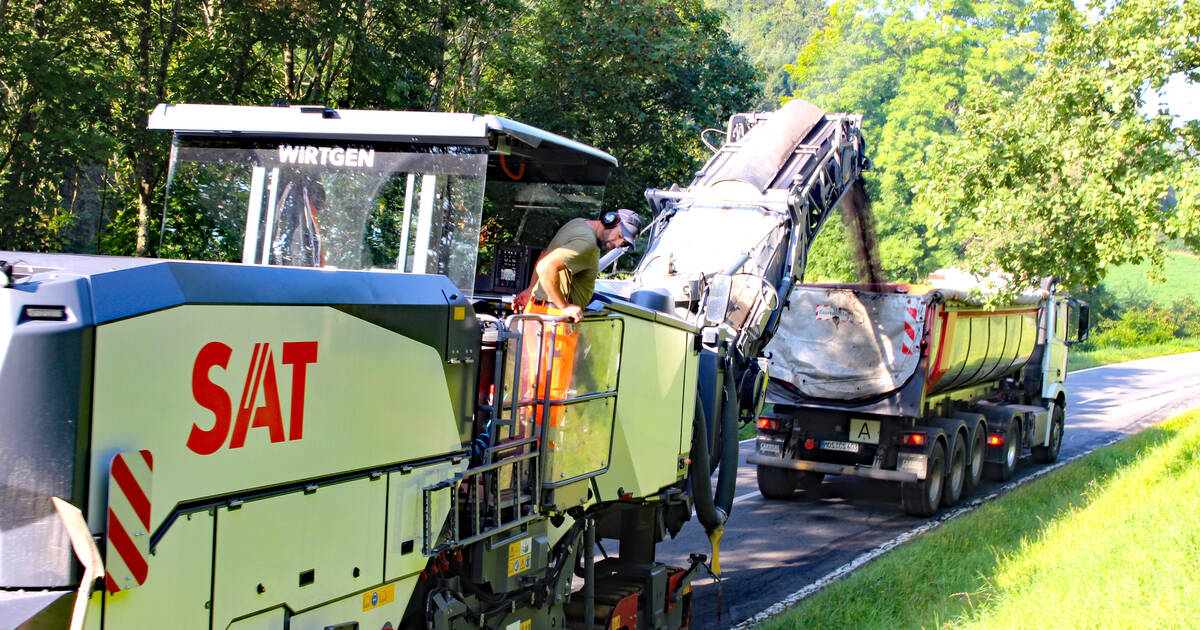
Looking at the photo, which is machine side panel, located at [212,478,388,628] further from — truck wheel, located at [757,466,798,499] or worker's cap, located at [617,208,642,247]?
truck wheel, located at [757,466,798,499]

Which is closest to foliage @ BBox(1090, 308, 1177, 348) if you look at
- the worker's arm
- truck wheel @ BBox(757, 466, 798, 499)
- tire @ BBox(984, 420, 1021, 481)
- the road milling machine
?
tire @ BBox(984, 420, 1021, 481)

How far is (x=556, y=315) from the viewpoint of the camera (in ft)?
17.8

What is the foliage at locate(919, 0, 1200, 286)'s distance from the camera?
11.5m

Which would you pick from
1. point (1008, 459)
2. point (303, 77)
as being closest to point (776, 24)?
point (303, 77)

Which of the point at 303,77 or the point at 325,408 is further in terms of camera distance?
the point at 303,77

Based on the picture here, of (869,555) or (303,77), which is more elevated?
(303,77)

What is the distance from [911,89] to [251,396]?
46416mm

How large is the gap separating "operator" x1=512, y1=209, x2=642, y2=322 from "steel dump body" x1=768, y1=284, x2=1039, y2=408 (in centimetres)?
603

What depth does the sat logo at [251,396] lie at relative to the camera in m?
3.49

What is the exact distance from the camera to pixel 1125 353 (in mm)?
37656

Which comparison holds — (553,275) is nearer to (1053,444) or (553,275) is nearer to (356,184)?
(356,184)

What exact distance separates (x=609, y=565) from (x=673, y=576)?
→ 0.51m

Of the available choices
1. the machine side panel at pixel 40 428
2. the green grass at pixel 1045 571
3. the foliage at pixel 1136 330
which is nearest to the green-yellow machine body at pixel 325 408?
the machine side panel at pixel 40 428

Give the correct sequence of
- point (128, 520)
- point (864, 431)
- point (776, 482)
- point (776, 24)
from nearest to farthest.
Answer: point (128, 520) → point (864, 431) → point (776, 482) → point (776, 24)
